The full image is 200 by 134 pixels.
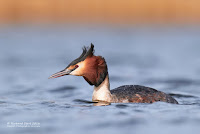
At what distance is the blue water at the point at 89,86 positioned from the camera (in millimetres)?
10000

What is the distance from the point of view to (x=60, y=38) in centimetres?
2866

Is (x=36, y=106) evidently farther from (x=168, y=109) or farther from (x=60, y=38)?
(x=60, y=38)

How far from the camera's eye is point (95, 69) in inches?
452

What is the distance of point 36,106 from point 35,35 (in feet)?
58.2

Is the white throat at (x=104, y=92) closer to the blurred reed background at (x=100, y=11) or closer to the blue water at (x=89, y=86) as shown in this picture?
the blue water at (x=89, y=86)

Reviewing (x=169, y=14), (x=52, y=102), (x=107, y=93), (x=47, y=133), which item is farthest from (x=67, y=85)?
(x=169, y=14)

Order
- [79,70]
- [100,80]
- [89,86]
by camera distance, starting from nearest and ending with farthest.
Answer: [79,70]
[100,80]
[89,86]

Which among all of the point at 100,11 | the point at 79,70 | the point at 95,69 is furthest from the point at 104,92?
the point at 100,11

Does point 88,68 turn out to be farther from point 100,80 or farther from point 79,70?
point 100,80

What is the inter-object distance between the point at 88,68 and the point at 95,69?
160 mm

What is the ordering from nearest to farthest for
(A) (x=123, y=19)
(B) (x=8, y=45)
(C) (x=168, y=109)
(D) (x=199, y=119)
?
(D) (x=199, y=119)
(C) (x=168, y=109)
(B) (x=8, y=45)
(A) (x=123, y=19)

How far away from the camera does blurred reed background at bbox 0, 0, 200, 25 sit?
28938mm

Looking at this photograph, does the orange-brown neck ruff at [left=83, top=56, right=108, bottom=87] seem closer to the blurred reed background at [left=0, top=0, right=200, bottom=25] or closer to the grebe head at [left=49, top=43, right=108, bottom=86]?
the grebe head at [left=49, top=43, right=108, bottom=86]

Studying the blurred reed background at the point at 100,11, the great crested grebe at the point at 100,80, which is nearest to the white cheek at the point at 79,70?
the great crested grebe at the point at 100,80
